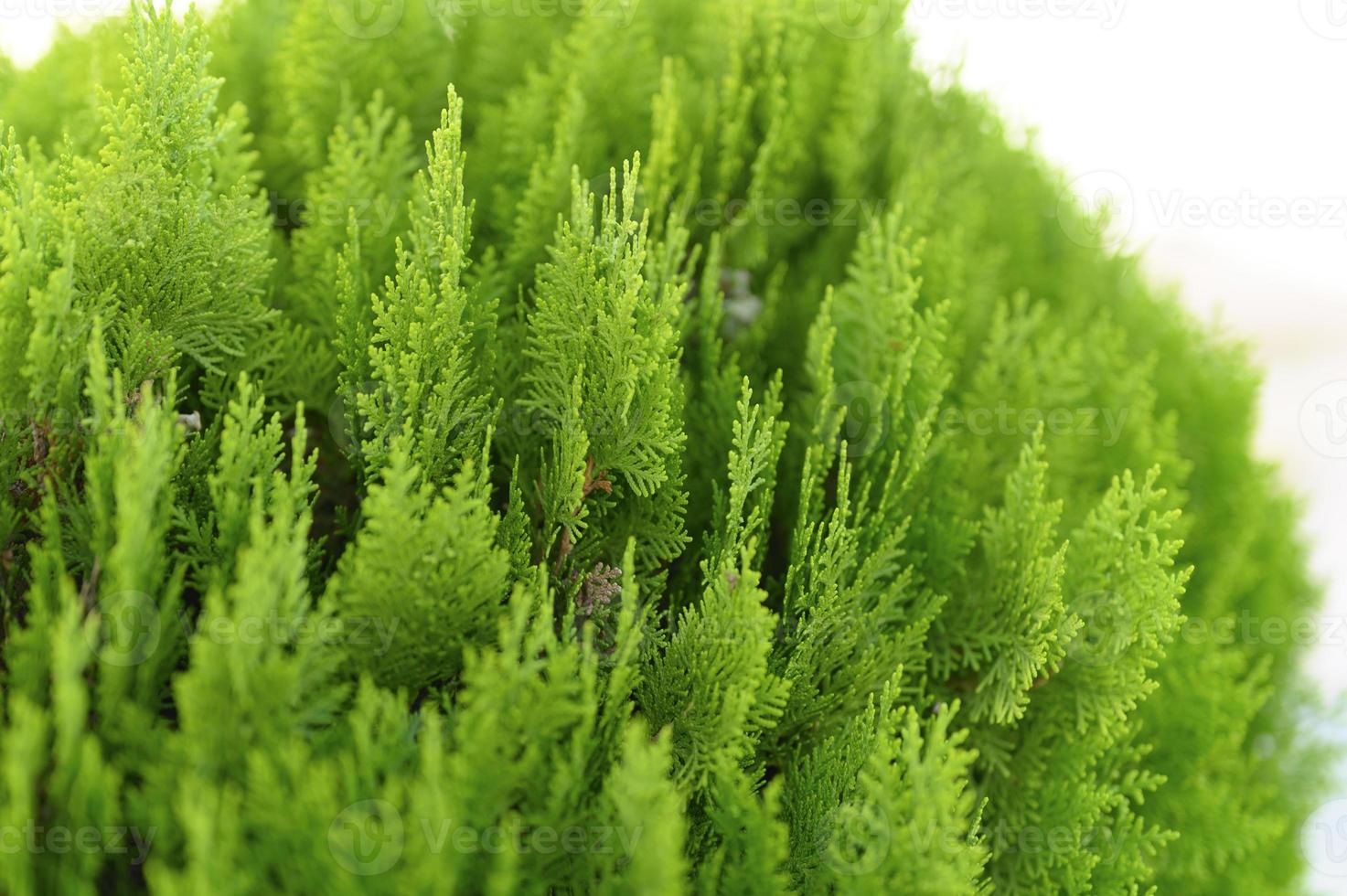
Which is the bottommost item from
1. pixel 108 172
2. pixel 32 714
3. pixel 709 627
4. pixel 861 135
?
pixel 32 714

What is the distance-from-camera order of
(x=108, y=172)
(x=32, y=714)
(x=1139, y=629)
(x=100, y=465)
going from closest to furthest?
1. (x=32, y=714)
2. (x=100, y=465)
3. (x=108, y=172)
4. (x=1139, y=629)

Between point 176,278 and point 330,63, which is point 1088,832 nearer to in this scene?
point 176,278

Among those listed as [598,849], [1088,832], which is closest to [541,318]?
[598,849]

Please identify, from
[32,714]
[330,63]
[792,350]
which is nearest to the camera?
[32,714]

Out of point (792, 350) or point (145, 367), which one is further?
point (792, 350)

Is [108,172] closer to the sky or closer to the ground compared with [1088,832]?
closer to the sky

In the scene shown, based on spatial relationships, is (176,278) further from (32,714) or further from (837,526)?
(837,526)

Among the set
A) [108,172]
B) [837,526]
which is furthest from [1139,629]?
[108,172]
